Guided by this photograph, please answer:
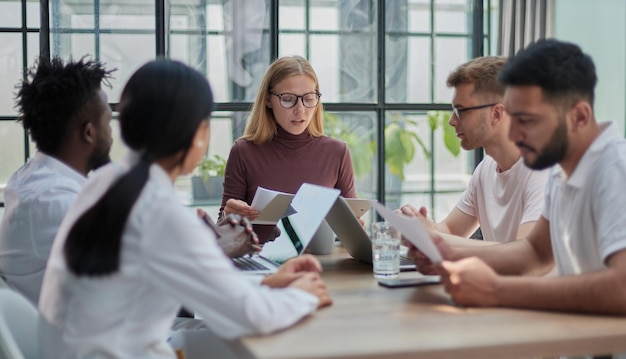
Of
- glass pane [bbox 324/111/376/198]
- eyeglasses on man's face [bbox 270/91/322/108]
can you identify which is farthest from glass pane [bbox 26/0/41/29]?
glass pane [bbox 324/111/376/198]

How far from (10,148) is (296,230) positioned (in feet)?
7.02

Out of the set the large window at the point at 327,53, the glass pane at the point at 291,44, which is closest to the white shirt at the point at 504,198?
the large window at the point at 327,53

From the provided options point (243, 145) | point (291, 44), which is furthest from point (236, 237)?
point (291, 44)

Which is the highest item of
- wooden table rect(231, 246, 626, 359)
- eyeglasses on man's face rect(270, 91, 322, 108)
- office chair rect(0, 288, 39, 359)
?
eyeglasses on man's face rect(270, 91, 322, 108)

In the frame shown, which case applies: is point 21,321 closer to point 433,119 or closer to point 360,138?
point 360,138

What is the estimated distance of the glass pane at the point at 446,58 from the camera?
14.5 ft

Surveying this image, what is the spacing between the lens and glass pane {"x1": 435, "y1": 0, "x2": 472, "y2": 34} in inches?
172

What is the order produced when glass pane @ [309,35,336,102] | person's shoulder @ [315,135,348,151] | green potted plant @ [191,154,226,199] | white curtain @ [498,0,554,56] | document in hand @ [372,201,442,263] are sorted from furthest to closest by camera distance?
1. white curtain @ [498,0,554,56]
2. glass pane @ [309,35,336,102]
3. green potted plant @ [191,154,226,199]
4. person's shoulder @ [315,135,348,151]
5. document in hand @ [372,201,442,263]

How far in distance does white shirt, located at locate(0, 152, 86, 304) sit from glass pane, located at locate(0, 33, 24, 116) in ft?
6.10

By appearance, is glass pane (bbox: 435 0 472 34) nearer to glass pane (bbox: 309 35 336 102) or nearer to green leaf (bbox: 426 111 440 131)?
green leaf (bbox: 426 111 440 131)

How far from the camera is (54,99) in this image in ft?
7.23

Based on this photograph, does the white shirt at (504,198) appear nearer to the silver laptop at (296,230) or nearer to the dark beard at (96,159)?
the silver laptop at (296,230)

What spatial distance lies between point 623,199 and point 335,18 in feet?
9.25

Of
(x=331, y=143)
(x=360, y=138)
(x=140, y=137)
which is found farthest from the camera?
(x=360, y=138)
